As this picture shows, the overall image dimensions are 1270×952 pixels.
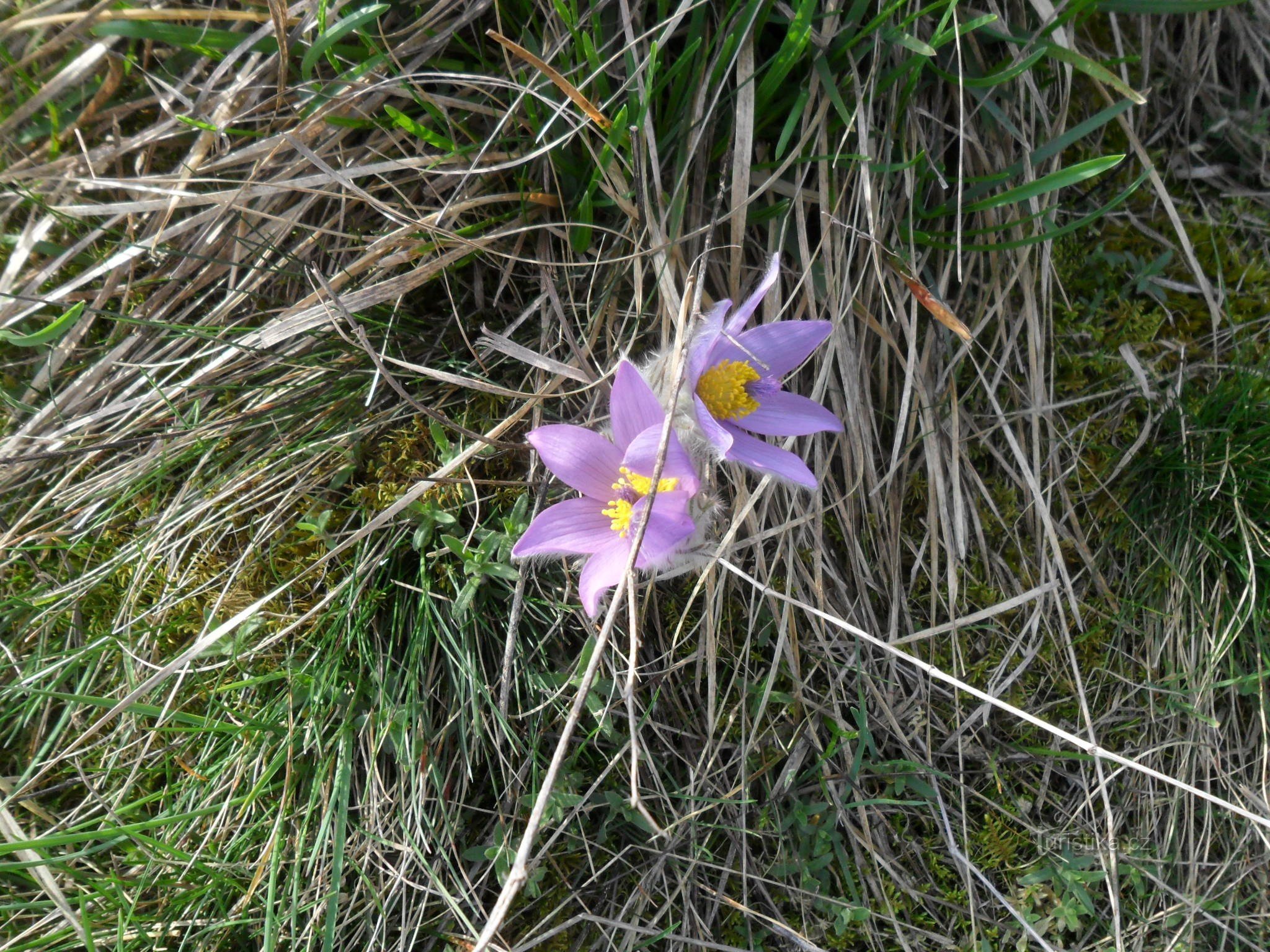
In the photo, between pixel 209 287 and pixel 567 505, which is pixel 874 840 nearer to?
pixel 567 505

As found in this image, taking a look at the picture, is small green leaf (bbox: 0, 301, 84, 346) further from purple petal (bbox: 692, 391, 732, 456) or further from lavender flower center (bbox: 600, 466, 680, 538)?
purple petal (bbox: 692, 391, 732, 456)

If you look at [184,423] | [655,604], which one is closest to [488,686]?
[655,604]

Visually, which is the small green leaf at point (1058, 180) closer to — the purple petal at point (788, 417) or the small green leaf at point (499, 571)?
the purple petal at point (788, 417)

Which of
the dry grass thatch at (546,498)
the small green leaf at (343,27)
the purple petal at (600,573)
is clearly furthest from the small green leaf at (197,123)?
the purple petal at (600,573)

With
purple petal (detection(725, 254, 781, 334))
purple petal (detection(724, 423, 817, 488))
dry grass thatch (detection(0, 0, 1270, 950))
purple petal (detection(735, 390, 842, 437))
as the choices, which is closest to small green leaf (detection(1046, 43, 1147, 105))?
dry grass thatch (detection(0, 0, 1270, 950))

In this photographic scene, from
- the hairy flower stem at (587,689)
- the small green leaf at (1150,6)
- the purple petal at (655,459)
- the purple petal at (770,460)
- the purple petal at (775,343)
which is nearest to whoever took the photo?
the hairy flower stem at (587,689)

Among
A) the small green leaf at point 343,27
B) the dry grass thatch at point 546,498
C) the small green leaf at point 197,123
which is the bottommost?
the dry grass thatch at point 546,498
